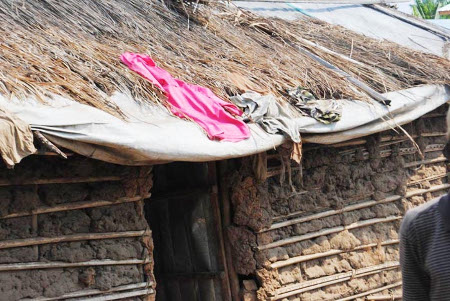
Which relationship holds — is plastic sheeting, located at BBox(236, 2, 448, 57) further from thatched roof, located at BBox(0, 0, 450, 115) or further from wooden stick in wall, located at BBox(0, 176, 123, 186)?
wooden stick in wall, located at BBox(0, 176, 123, 186)

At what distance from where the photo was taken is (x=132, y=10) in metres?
8.02

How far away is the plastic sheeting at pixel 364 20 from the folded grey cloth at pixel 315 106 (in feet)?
9.54

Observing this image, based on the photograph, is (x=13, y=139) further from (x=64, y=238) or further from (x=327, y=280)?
(x=327, y=280)

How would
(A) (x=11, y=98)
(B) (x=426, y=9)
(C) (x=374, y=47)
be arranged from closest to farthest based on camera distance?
1. (A) (x=11, y=98)
2. (C) (x=374, y=47)
3. (B) (x=426, y=9)

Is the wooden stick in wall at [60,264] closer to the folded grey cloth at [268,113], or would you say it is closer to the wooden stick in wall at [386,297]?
the folded grey cloth at [268,113]

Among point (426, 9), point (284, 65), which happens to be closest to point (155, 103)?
point (284, 65)

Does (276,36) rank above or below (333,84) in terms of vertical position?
above

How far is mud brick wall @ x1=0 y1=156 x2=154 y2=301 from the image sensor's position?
5312 mm

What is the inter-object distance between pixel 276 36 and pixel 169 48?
1.70 m

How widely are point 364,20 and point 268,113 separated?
16.9ft

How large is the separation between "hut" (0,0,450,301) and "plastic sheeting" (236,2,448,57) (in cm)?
54

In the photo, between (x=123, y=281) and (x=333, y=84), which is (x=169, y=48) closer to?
(x=333, y=84)

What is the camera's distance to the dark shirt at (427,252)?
2.36 m

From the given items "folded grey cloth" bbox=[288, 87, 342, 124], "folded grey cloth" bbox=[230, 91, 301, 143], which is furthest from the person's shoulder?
"folded grey cloth" bbox=[288, 87, 342, 124]
